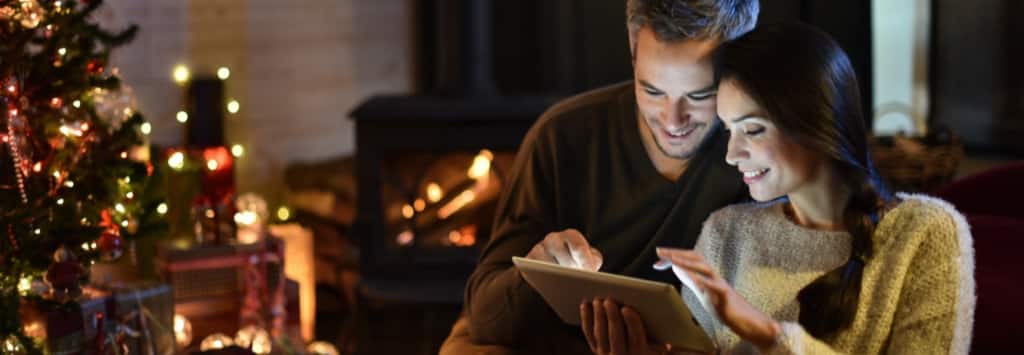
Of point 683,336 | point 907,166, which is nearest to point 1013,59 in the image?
point 907,166

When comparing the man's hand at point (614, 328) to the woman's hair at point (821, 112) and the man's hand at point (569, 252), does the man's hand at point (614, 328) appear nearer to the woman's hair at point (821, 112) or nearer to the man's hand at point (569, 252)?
the man's hand at point (569, 252)

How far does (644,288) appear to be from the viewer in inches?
63.1

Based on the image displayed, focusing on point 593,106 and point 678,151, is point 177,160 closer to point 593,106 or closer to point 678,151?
point 593,106

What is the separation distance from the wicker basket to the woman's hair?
1.54 metres

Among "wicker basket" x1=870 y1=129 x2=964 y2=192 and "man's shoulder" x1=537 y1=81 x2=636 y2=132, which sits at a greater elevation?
"man's shoulder" x1=537 y1=81 x2=636 y2=132

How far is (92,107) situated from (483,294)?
94 cm

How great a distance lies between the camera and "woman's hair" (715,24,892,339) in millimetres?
1621

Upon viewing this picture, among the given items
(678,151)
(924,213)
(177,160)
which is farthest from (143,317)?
(924,213)

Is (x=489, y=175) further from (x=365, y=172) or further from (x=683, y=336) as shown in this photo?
(x=683, y=336)

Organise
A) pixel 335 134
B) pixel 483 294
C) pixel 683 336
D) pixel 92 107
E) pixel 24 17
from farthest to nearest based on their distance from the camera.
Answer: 1. pixel 335 134
2. pixel 92 107
3. pixel 24 17
4. pixel 483 294
5. pixel 683 336

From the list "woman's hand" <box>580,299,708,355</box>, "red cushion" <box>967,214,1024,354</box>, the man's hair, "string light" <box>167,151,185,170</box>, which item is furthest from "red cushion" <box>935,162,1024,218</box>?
"string light" <box>167,151,185,170</box>

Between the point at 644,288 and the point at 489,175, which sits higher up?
the point at 644,288

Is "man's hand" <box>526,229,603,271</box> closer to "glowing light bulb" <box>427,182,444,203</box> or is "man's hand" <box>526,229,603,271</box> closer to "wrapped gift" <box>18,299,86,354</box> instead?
"wrapped gift" <box>18,299,86,354</box>

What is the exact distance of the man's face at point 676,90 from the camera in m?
1.79
